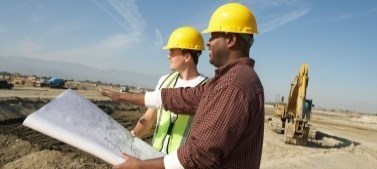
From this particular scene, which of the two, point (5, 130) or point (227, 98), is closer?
point (227, 98)

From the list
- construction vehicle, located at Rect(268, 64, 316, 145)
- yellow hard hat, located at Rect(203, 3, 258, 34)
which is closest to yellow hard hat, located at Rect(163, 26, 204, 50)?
yellow hard hat, located at Rect(203, 3, 258, 34)

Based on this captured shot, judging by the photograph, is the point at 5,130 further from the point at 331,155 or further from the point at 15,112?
the point at 331,155

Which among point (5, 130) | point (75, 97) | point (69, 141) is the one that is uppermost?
point (75, 97)

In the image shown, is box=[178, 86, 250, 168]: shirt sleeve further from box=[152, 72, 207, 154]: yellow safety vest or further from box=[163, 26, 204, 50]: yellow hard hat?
box=[163, 26, 204, 50]: yellow hard hat

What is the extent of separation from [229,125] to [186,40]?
5.79 ft

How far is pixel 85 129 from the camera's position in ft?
7.80

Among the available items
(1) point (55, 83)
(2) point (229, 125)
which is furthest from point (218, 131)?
(1) point (55, 83)

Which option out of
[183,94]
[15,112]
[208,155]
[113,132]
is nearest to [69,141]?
[113,132]

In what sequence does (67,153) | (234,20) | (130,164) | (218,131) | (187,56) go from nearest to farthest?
(218,131) < (130,164) < (234,20) < (187,56) < (67,153)

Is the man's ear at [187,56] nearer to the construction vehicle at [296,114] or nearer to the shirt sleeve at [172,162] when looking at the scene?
the shirt sleeve at [172,162]

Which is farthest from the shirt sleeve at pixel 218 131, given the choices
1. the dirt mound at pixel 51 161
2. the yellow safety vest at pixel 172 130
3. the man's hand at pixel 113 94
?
the dirt mound at pixel 51 161

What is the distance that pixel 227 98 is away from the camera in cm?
211

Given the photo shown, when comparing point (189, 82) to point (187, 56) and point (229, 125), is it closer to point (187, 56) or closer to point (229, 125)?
point (187, 56)

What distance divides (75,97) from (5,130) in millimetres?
13515
